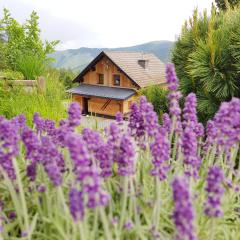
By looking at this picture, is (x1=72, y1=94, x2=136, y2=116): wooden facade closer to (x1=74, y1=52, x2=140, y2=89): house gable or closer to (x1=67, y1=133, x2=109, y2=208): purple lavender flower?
(x1=74, y1=52, x2=140, y2=89): house gable

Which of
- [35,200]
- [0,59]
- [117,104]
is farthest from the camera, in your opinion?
[117,104]

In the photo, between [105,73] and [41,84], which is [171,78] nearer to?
[41,84]

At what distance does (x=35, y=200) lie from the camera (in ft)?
7.80

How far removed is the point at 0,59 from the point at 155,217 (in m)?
11.9

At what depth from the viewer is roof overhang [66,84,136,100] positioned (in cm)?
3540

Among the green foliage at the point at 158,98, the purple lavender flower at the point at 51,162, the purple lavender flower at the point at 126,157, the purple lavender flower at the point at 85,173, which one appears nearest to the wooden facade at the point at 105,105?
the green foliage at the point at 158,98

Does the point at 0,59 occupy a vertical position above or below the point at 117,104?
above

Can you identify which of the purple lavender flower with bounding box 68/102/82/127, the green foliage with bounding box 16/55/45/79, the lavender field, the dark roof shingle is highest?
the dark roof shingle

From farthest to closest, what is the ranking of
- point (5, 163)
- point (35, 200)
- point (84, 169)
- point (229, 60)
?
1. point (229, 60)
2. point (35, 200)
3. point (5, 163)
4. point (84, 169)

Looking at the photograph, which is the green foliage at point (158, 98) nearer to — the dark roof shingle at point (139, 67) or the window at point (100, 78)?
the dark roof shingle at point (139, 67)

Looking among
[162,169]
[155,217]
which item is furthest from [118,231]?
[162,169]

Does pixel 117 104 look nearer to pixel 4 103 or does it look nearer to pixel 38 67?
pixel 38 67

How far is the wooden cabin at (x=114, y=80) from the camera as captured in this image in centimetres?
3588

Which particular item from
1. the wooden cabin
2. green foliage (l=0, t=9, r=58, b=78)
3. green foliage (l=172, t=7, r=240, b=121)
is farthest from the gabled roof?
green foliage (l=172, t=7, r=240, b=121)
